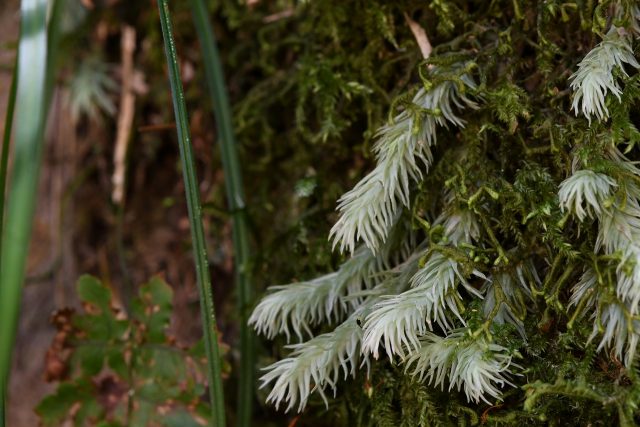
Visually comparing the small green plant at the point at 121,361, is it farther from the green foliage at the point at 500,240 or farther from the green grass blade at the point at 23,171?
the green grass blade at the point at 23,171

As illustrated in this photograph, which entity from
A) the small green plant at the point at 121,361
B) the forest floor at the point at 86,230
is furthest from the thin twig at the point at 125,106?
the small green plant at the point at 121,361

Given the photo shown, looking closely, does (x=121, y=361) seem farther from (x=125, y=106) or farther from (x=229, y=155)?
(x=125, y=106)

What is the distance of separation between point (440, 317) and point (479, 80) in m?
0.33

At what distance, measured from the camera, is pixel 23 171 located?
0.57 m

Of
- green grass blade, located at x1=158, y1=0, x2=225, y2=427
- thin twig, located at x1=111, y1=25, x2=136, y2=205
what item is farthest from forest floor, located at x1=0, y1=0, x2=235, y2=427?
Answer: green grass blade, located at x1=158, y1=0, x2=225, y2=427

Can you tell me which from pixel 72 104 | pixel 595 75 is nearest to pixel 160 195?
pixel 72 104

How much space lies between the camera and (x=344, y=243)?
77 cm

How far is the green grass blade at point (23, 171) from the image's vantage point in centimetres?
55

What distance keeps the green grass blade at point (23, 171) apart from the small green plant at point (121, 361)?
0.41 metres

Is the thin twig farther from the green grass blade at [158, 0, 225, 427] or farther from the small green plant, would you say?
the green grass blade at [158, 0, 225, 427]

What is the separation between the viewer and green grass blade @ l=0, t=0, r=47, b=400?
1.79 ft

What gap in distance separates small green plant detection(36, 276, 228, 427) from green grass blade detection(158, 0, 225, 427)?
296 mm

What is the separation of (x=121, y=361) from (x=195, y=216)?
45 cm

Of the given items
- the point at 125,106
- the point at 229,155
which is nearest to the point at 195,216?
the point at 229,155
